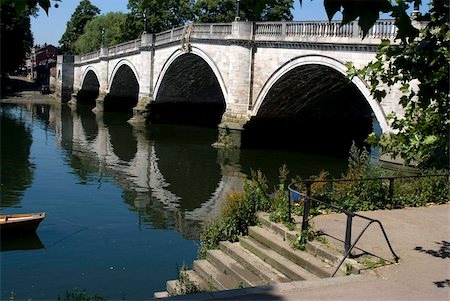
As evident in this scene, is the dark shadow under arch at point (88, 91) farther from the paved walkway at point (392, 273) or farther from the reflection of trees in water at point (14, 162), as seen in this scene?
the paved walkway at point (392, 273)

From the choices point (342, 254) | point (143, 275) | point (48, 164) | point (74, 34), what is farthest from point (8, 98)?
point (342, 254)

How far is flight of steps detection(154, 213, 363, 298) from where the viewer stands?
6.30 metres

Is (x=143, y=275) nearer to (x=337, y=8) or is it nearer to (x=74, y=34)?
(x=337, y=8)

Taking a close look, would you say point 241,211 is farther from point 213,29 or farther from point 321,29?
point 213,29

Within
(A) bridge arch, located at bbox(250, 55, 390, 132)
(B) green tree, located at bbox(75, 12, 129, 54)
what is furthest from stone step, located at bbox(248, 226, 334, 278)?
(B) green tree, located at bbox(75, 12, 129, 54)

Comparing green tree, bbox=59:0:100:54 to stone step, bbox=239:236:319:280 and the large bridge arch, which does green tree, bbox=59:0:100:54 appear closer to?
the large bridge arch

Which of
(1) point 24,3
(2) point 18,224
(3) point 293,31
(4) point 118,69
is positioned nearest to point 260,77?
(3) point 293,31

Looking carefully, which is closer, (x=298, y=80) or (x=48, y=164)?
(x=48, y=164)

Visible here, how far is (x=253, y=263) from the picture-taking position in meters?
6.89

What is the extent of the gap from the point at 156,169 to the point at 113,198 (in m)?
5.43

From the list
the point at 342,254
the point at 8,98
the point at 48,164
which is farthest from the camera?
the point at 8,98

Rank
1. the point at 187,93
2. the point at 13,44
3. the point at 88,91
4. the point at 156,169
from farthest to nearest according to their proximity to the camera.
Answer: the point at 88,91, the point at 13,44, the point at 187,93, the point at 156,169

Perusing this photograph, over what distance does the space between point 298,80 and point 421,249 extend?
18014 millimetres

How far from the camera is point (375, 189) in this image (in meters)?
8.91
